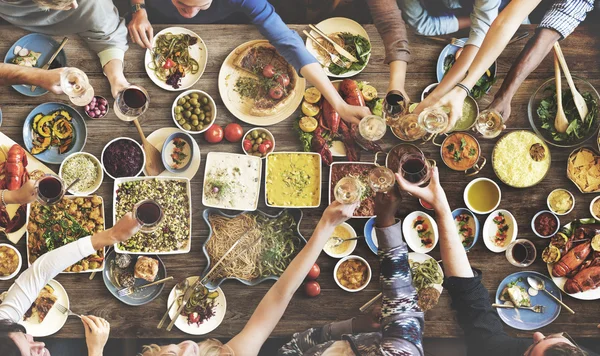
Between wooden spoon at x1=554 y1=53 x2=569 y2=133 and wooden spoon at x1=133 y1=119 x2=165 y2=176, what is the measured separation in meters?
2.66

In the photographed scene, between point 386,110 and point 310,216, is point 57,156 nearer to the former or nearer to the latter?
point 310,216

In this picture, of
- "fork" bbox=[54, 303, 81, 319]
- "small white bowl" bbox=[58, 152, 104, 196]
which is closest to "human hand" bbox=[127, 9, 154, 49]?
"small white bowl" bbox=[58, 152, 104, 196]

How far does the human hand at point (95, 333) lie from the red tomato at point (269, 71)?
6.41 ft

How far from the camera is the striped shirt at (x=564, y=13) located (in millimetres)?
3152

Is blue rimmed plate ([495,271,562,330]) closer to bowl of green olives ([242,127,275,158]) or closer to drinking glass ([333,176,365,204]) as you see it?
drinking glass ([333,176,365,204])

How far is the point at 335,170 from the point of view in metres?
3.21

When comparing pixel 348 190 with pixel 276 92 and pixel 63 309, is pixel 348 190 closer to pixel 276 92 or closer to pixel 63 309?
pixel 276 92

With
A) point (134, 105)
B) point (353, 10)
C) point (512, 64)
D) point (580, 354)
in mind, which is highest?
point (353, 10)

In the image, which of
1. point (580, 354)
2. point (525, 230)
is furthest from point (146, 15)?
point (580, 354)

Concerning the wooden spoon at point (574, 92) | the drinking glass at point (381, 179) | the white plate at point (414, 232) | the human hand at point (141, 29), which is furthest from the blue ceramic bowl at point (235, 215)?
the wooden spoon at point (574, 92)

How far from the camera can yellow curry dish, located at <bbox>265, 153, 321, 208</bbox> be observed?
Answer: 319 centimetres

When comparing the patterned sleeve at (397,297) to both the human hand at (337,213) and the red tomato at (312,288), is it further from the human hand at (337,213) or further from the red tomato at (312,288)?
the red tomato at (312,288)

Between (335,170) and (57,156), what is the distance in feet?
6.06

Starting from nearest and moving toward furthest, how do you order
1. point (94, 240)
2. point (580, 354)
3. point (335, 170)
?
point (580, 354) → point (94, 240) → point (335, 170)
